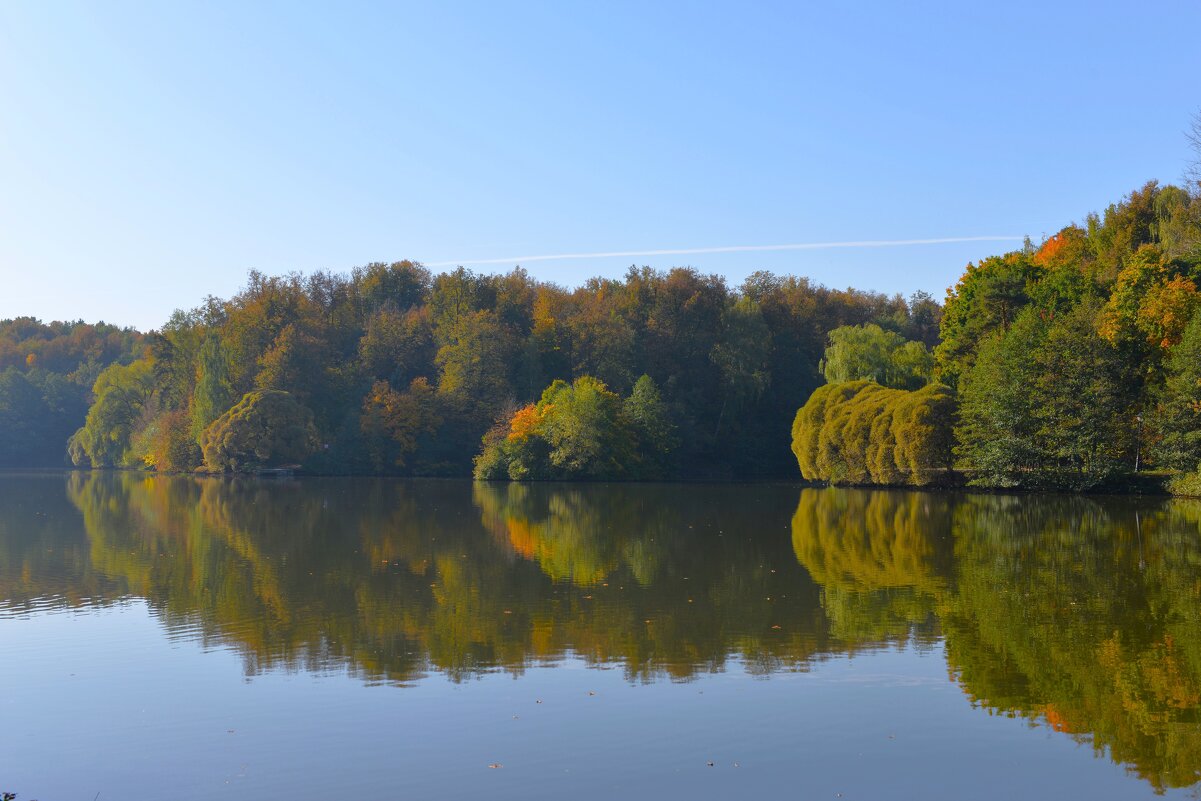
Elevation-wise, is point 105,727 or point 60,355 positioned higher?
point 60,355

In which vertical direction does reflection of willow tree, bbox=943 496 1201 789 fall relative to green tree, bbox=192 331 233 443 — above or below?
below

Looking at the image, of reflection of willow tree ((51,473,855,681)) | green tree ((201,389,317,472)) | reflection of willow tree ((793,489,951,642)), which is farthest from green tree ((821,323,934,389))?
green tree ((201,389,317,472))

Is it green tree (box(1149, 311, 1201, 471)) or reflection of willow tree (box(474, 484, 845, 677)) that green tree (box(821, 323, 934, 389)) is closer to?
green tree (box(1149, 311, 1201, 471))

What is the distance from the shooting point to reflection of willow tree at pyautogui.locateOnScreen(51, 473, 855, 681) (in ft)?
44.5

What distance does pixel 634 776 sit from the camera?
8695 millimetres

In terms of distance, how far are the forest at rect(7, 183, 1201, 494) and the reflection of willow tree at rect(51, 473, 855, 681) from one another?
1596cm

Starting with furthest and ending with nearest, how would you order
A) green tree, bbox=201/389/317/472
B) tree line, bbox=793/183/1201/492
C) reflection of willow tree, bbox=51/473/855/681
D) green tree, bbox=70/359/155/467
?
1. green tree, bbox=70/359/155/467
2. green tree, bbox=201/389/317/472
3. tree line, bbox=793/183/1201/492
4. reflection of willow tree, bbox=51/473/855/681

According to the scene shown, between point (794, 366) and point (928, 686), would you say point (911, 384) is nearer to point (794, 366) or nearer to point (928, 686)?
point (794, 366)

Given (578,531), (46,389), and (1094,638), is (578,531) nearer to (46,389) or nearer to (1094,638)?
(1094,638)

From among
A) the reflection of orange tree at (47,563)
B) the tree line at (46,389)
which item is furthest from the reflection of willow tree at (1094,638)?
the tree line at (46,389)

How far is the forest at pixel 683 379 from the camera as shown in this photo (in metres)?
45.8

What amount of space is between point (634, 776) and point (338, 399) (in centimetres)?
7683

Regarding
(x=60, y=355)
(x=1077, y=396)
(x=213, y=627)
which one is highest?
(x=60, y=355)

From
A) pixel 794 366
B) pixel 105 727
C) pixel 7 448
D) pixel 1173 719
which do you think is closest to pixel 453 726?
pixel 105 727
